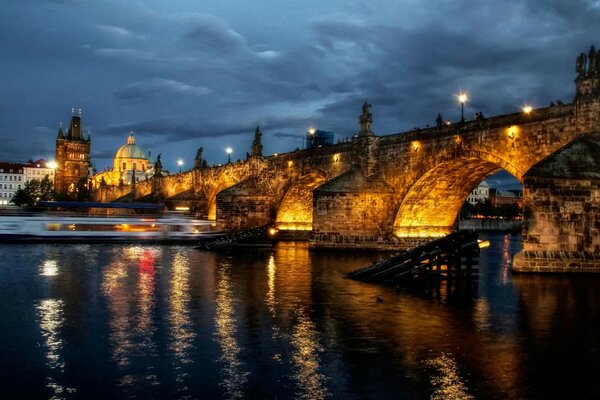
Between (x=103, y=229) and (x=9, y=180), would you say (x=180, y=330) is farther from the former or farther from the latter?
(x=9, y=180)

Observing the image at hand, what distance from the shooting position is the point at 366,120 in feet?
121

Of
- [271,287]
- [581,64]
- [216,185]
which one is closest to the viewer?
[271,287]

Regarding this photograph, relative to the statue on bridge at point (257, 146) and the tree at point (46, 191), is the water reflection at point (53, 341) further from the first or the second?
the tree at point (46, 191)

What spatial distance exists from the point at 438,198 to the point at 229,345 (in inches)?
1083

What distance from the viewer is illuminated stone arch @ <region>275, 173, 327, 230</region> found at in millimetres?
48094

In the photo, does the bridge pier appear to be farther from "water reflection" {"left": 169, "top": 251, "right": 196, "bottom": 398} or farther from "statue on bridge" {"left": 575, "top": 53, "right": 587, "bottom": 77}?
"water reflection" {"left": 169, "top": 251, "right": 196, "bottom": 398}

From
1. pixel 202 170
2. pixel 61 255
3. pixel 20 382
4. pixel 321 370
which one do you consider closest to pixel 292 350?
pixel 321 370

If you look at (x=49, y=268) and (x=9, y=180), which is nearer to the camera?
(x=49, y=268)

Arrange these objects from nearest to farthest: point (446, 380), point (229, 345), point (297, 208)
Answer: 1. point (446, 380)
2. point (229, 345)
3. point (297, 208)

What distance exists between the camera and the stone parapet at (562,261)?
21812 mm

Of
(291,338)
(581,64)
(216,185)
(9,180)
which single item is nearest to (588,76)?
(581,64)

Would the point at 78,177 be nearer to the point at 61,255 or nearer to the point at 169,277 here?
the point at 61,255

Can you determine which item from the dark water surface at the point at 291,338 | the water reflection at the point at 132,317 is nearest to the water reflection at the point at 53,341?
the dark water surface at the point at 291,338

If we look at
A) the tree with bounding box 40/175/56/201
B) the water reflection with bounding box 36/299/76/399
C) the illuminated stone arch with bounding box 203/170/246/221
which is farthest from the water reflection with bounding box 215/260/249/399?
the tree with bounding box 40/175/56/201
